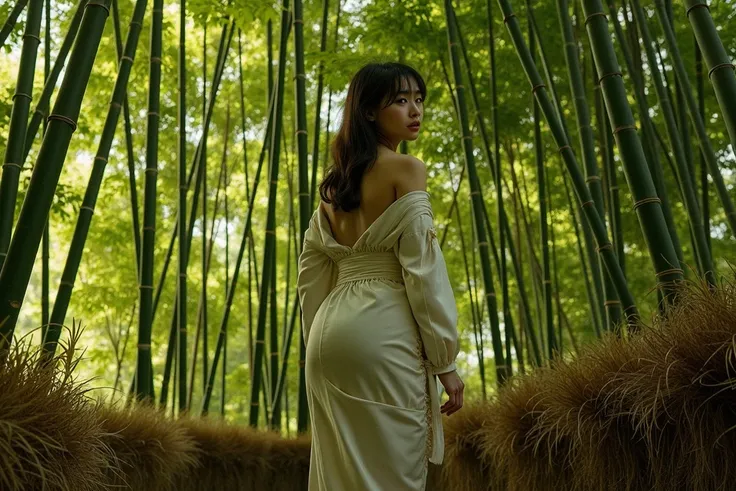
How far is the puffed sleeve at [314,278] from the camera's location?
6.23 feet

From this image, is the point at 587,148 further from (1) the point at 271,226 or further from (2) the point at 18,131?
(2) the point at 18,131

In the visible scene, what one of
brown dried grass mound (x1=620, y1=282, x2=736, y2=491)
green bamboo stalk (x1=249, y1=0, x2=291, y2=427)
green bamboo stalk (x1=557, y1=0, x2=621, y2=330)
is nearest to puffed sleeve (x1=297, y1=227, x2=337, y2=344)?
brown dried grass mound (x1=620, y1=282, x2=736, y2=491)

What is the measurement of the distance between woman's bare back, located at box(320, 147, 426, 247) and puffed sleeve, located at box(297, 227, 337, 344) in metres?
0.11

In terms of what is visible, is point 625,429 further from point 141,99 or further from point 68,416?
point 141,99

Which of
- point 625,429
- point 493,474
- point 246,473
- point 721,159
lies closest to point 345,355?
point 625,429

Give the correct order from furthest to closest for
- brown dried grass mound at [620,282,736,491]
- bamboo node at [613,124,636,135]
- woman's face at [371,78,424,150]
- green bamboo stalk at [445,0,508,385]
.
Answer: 1. green bamboo stalk at [445,0,508,385]
2. bamboo node at [613,124,636,135]
3. woman's face at [371,78,424,150]
4. brown dried grass mound at [620,282,736,491]

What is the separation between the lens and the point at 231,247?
12.7 meters

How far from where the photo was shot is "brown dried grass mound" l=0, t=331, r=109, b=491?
1.22 meters

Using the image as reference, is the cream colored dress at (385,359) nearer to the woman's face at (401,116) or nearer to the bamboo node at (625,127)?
the woman's face at (401,116)

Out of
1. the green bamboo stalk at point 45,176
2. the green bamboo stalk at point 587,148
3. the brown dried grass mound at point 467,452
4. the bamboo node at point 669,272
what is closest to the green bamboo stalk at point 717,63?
the bamboo node at point 669,272

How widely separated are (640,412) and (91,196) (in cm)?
178

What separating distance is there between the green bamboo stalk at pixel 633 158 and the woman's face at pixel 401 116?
57cm

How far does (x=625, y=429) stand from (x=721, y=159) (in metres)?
4.31

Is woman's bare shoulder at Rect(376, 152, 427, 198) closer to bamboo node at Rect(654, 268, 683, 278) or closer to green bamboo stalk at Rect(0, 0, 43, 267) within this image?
bamboo node at Rect(654, 268, 683, 278)
